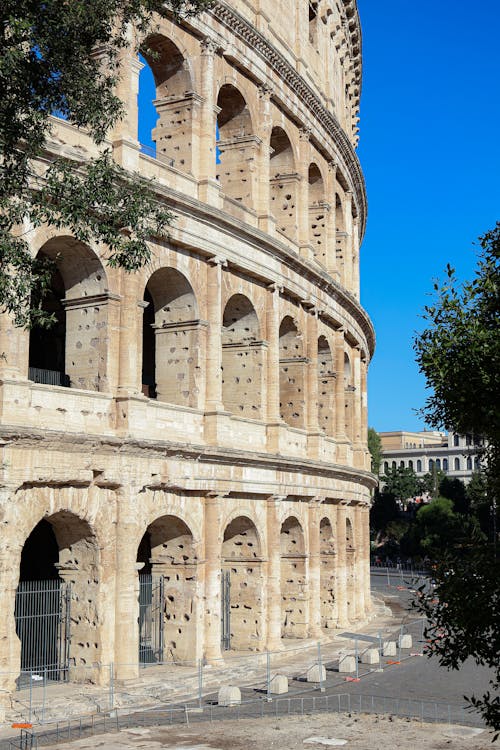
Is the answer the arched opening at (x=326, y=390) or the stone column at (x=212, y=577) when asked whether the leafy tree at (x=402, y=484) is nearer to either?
the arched opening at (x=326, y=390)

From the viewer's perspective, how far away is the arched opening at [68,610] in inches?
738

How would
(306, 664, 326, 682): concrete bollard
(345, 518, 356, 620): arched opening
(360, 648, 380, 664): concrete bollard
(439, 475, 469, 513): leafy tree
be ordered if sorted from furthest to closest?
A: (439, 475, 469, 513): leafy tree → (345, 518, 356, 620): arched opening → (360, 648, 380, 664): concrete bollard → (306, 664, 326, 682): concrete bollard

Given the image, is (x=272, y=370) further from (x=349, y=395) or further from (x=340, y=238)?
(x=340, y=238)

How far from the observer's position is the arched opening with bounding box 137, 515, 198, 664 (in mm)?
21344

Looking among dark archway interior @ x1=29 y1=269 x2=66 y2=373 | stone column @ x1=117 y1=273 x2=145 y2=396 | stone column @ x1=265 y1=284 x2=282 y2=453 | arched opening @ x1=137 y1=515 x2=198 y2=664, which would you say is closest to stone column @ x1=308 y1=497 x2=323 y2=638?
stone column @ x1=265 y1=284 x2=282 y2=453

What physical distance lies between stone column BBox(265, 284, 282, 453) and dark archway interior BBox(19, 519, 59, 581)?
612 cm

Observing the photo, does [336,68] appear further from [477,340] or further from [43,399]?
[477,340]

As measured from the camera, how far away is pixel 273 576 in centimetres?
2453

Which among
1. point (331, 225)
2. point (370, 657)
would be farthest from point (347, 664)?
point (331, 225)

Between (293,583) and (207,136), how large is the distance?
1255cm

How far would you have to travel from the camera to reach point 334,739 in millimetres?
15906

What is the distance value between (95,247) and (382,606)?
24775 millimetres

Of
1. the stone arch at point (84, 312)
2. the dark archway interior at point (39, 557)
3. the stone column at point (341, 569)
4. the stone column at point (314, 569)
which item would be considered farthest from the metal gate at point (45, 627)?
the stone column at point (341, 569)

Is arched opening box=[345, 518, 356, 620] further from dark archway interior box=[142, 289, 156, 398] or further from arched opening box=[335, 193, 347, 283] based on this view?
dark archway interior box=[142, 289, 156, 398]
